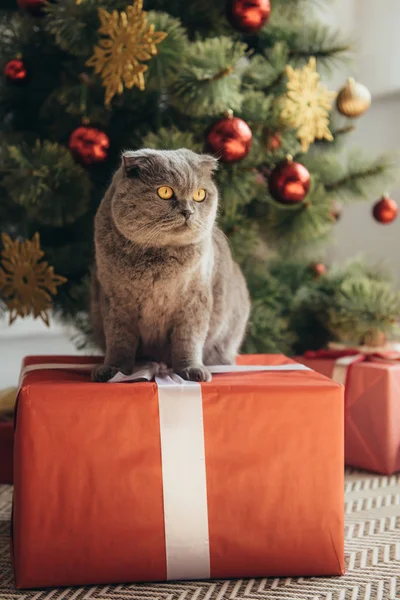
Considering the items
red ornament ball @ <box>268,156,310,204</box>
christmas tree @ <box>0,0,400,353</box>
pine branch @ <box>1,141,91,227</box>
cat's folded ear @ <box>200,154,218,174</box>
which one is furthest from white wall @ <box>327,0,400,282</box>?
cat's folded ear @ <box>200,154,218,174</box>

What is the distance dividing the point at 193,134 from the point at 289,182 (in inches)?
9.0

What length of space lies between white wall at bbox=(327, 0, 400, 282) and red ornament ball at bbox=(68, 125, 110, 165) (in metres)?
0.95

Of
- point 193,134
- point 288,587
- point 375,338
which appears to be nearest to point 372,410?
point 375,338

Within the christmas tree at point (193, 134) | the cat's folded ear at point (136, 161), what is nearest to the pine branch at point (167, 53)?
the christmas tree at point (193, 134)

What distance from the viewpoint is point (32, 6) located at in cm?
137

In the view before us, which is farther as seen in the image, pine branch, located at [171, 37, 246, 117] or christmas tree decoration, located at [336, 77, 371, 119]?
christmas tree decoration, located at [336, 77, 371, 119]

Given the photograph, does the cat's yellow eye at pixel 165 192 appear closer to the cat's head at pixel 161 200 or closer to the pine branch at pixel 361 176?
the cat's head at pixel 161 200

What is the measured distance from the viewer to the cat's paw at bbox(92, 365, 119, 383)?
0.92 meters

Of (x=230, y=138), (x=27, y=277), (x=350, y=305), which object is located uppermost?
(x=230, y=138)

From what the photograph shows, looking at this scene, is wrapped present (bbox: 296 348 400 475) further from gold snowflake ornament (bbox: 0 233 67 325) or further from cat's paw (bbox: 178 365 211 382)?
gold snowflake ornament (bbox: 0 233 67 325)

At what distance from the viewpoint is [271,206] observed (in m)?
1.57

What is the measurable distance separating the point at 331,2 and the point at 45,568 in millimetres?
1384

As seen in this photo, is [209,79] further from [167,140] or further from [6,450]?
Answer: [6,450]

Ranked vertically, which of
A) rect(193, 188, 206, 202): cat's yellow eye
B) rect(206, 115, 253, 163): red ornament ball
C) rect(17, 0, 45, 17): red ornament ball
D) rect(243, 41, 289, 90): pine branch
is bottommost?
rect(193, 188, 206, 202): cat's yellow eye
